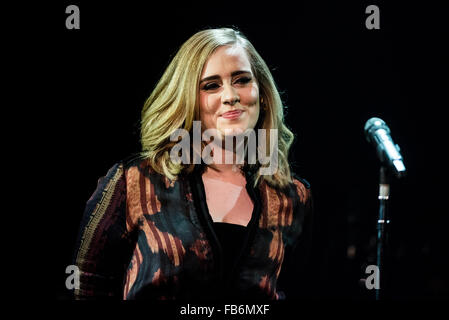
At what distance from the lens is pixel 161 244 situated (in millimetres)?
1771

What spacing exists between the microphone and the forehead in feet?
1.74

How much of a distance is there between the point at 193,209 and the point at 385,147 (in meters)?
0.73

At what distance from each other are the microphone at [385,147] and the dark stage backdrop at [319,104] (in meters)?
0.40

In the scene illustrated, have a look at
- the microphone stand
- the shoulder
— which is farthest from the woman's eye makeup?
the microphone stand

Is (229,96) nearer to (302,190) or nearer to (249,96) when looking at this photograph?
(249,96)

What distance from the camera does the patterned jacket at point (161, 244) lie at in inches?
68.9

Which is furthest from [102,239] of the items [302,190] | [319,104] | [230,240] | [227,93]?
[319,104]

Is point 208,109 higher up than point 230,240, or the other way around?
point 208,109

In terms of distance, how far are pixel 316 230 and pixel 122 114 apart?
4.84 ft

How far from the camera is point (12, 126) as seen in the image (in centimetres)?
243

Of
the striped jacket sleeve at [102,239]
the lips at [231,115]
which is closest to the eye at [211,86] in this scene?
the lips at [231,115]

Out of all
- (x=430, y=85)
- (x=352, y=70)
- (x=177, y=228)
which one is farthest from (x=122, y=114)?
(x=430, y=85)

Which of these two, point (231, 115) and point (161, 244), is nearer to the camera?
point (161, 244)

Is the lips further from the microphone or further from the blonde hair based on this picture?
the microphone
